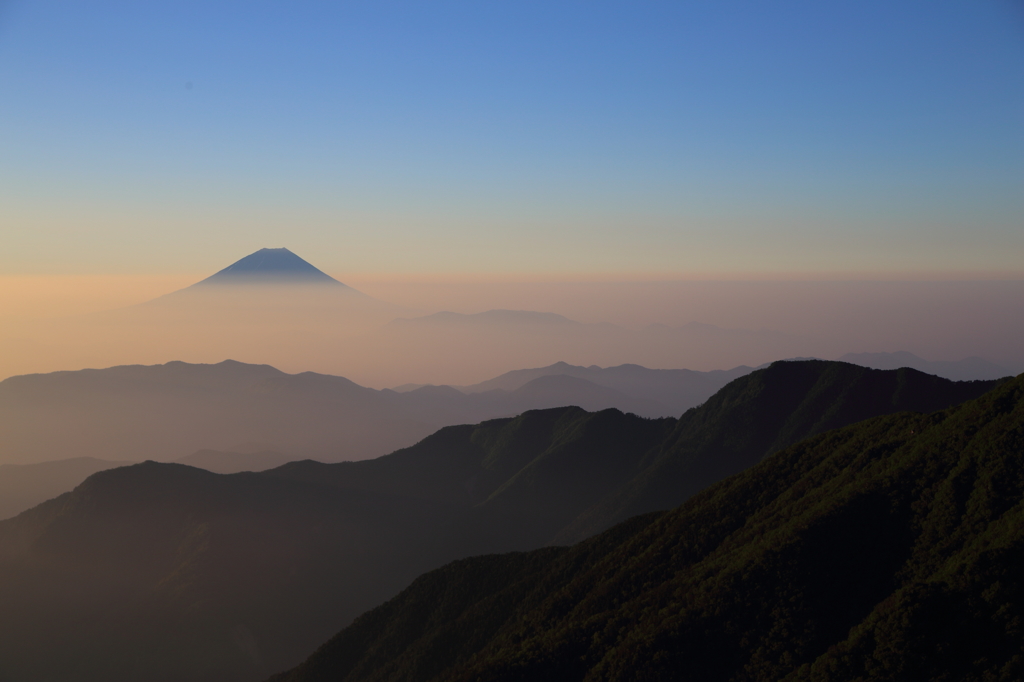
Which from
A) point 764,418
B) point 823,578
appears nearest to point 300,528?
point 764,418

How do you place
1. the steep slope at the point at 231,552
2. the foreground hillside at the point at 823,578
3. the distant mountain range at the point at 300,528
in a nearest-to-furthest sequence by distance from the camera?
1. the foreground hillside at the point at 823,578
2. the steep slope at the point at 231,552
3. the distant mountain range at the point at 300,528

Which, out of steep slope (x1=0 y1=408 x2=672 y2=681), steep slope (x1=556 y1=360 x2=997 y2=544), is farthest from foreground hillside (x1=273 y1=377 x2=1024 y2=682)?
steep slope (x1=556 y1=360 x2=997 y2=544)

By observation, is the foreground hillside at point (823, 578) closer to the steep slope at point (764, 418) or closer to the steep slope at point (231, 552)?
the steep slope at point (231, 552)

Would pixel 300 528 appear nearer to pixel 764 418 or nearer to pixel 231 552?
pixel 231 552

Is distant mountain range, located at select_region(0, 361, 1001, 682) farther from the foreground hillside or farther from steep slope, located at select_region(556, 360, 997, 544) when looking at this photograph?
the foreground hillside

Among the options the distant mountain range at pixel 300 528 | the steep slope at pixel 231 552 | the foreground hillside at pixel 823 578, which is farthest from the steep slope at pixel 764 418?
the foreground hillside at pixel 823 578

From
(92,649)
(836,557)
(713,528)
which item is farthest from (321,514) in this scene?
(836,557)

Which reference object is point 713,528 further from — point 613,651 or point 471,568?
point 471,568
